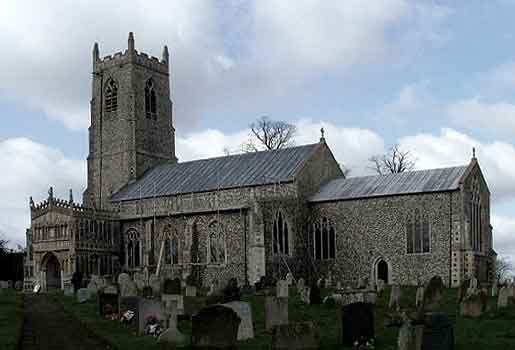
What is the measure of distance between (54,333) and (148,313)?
2412 millimetres

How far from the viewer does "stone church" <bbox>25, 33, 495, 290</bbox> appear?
38188 mm

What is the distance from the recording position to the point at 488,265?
40062 millimetres

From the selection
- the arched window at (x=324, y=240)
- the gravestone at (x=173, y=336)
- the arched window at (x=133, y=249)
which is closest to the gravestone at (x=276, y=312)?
the gravestone at (x=173, y=336)

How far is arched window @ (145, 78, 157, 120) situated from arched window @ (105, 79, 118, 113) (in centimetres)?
202

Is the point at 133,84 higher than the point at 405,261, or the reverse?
the point at 133,84

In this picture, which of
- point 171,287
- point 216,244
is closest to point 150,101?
point 216,244

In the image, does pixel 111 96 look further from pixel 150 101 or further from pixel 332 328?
pixel 332 328

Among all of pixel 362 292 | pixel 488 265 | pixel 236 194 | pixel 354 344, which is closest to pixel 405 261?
pixel 488 265

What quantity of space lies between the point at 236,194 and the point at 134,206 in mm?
7397

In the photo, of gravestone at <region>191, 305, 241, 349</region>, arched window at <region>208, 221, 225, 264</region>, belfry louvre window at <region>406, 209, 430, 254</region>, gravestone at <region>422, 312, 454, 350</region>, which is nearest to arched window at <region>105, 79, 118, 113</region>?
arched window at <region>208, 221, 225, 264</region>

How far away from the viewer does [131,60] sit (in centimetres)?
5303

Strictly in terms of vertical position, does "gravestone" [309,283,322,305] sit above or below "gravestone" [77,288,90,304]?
above

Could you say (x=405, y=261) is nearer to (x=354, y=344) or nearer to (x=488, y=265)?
(x=488, y=265)

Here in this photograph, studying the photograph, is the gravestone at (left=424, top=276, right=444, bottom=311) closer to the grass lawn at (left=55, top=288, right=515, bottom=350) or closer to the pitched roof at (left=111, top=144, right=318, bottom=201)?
the grass lawn at (left=55, top=288, right=515, bottom=350)
